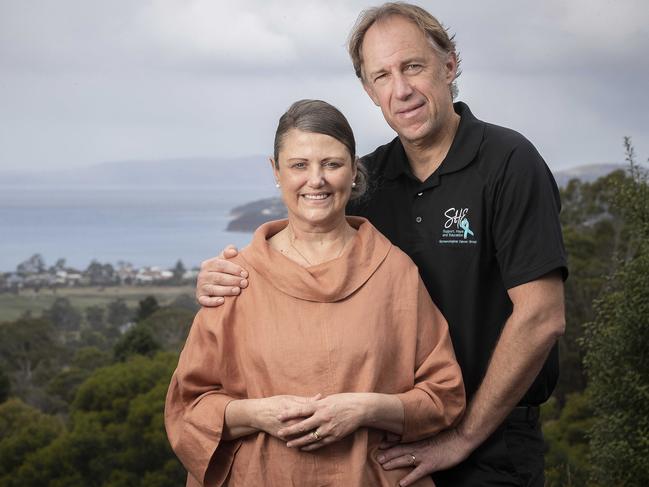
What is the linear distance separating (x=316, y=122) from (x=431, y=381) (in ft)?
3.15

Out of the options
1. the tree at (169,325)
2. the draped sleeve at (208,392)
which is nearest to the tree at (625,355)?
the draped sleeve at (208,392)

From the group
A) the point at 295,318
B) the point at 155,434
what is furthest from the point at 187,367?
the point at 155,434

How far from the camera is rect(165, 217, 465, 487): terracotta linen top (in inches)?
126

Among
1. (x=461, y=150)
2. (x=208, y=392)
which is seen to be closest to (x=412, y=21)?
(x=461, y=150)

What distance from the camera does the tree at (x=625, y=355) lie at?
61.7 ft

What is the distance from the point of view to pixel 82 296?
4903 centimetres

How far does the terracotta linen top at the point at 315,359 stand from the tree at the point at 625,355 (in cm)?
1626

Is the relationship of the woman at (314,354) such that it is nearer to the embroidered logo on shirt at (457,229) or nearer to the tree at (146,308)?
the embroidered logo on shirt at (457,229)

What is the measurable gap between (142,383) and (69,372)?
5.52 meters

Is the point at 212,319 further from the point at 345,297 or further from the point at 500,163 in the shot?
the point at 500,163

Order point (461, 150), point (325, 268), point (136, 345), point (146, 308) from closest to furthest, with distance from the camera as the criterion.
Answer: point (325, 268)
point (461, 150)
point (136, 345)
point (146, 308)

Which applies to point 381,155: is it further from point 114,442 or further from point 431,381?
point 114,442

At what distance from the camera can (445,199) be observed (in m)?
3.75

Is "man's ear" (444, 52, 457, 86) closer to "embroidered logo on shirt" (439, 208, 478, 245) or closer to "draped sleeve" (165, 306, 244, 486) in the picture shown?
"embroidered logo on shirt" (439, 208, 478, 245)
